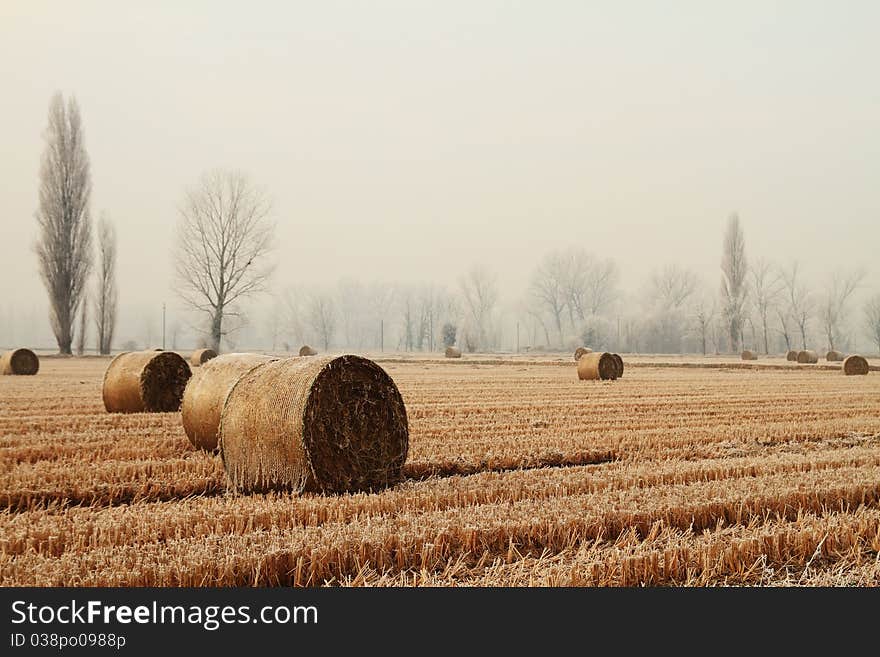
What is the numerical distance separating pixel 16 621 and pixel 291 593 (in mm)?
1215

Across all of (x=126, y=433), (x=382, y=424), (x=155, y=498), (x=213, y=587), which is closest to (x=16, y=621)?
(x=213, y=587)

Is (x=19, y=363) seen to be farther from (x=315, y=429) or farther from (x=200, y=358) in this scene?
(x=315, y=429)

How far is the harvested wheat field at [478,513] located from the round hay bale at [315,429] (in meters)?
0.29

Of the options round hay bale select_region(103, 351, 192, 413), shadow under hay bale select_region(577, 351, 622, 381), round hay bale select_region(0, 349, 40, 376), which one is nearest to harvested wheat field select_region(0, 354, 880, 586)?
round hay bale select_region(103, 351, 192, 413)

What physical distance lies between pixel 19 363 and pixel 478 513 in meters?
25.7

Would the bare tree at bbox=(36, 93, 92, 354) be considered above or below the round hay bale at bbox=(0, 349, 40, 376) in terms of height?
above

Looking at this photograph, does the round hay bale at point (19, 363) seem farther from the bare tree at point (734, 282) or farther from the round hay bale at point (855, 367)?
the bare tree at point (734, 282)

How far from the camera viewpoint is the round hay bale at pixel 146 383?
44.5ft

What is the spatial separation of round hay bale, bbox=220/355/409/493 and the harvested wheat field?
0.29 meters

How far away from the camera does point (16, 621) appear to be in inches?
138

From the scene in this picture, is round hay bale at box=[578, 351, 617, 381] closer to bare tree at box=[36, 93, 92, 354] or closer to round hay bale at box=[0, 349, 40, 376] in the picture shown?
round hay bale at box=[0, 349, 40, 376]

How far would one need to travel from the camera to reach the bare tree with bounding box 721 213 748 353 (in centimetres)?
7394

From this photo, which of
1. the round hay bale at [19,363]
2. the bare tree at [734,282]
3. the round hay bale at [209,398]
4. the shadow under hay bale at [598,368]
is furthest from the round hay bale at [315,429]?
the bare tree at [734,282]

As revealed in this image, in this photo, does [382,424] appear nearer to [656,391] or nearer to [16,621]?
[16,621]
